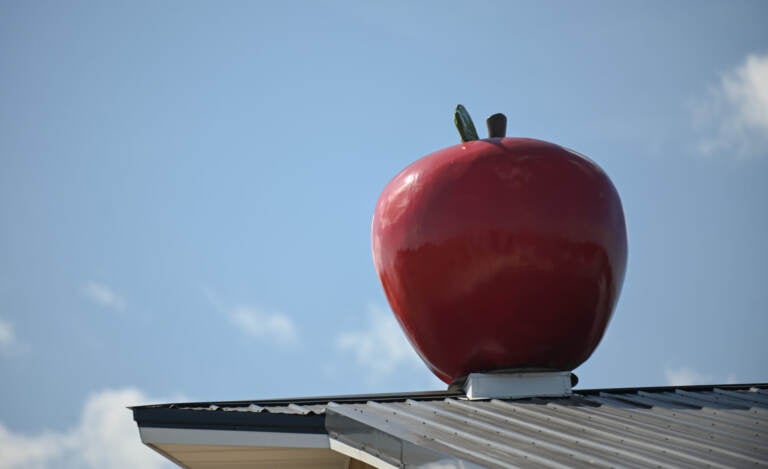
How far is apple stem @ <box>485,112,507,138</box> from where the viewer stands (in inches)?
454

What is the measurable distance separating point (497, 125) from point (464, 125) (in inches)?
14.8

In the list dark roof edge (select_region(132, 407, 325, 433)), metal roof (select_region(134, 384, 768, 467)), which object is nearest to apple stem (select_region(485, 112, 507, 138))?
metal roof (select_region(134, 384, 768, 467))

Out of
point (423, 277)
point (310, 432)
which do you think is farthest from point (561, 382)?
point (310, 432)

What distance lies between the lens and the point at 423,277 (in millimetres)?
10469

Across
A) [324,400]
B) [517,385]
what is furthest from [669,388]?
[324,400]

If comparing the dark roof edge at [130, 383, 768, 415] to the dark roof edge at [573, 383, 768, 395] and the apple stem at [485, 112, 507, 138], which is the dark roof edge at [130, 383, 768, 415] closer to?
the dark roof edge at [573, 383, 768, 395]

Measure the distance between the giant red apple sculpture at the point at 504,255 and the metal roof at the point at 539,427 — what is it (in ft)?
1.97

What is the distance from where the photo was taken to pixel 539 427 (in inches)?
323

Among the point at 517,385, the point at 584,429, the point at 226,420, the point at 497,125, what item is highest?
the point at 497,125

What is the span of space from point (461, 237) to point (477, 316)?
83 cm

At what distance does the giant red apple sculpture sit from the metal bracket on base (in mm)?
96

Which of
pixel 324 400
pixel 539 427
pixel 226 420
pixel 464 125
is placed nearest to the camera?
pixel 226 420

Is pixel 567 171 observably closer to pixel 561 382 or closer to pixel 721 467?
pixel 561 382

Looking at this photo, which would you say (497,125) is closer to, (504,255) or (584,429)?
(504,255)
